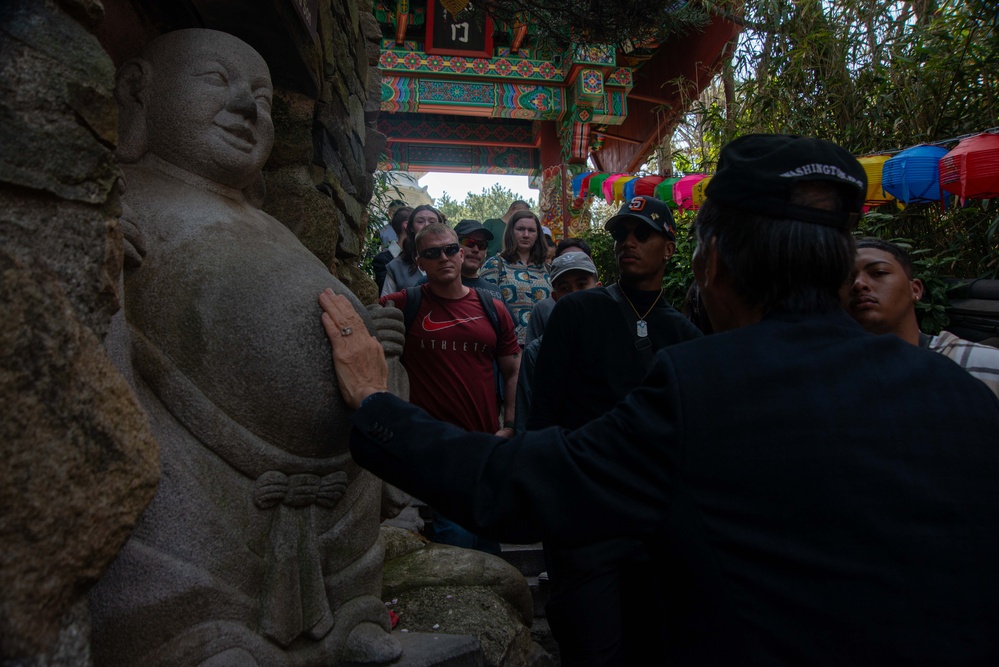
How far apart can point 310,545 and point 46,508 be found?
2.59 ft

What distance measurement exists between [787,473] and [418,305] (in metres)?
2.24

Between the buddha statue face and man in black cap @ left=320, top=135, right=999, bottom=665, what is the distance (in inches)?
39.4

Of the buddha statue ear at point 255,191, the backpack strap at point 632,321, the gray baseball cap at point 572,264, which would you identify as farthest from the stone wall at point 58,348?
the gray baseball cap at point 572,264

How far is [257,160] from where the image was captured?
178cm

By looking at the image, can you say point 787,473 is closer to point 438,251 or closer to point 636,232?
point 636,232

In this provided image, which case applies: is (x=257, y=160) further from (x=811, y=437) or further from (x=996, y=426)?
(x=996, y=426)

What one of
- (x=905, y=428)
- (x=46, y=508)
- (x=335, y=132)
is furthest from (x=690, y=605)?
(x=335, y=132)

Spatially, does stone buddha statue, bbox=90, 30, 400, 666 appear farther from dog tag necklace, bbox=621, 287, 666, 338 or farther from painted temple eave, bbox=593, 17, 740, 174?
painted temple eave, bbox=593, 17, 740, 174

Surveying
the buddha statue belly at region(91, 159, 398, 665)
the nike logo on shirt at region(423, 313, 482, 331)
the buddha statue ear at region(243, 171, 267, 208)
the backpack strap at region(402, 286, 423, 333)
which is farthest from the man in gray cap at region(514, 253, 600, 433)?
the buddha statue belly at region(91, 159, 398, 665)

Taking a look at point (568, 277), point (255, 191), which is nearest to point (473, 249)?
point (568, 277)

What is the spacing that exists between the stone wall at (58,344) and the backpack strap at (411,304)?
6.16 feet

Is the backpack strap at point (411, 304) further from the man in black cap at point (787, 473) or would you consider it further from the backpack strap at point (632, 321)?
the man in black cap at point (787, 473)

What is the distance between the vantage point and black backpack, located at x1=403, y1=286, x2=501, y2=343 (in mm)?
3012

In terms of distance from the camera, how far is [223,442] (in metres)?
1.41
